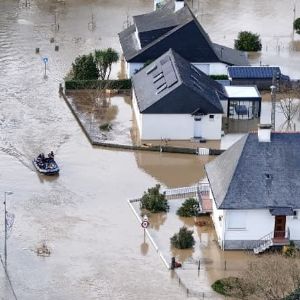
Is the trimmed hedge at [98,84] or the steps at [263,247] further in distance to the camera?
the trimmed hedge at [98,84]

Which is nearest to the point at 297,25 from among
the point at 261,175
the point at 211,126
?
the point at 211,126

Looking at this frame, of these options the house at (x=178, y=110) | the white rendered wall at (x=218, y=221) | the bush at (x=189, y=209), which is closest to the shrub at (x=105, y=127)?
the house at (x=178, y=110)

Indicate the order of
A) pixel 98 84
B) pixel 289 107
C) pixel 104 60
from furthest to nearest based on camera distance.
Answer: pixel 104 60
pixel 98 84
pixel 289 107

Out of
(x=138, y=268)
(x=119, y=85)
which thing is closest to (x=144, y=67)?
(x=119, y=85)

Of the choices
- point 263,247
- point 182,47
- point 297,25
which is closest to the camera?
point 263,247

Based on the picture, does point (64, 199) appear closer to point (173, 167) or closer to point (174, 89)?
point (173, 167)

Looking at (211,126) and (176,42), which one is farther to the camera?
(176,42)

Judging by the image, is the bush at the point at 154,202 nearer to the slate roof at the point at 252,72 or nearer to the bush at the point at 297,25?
the slate roof at the point at 252,72

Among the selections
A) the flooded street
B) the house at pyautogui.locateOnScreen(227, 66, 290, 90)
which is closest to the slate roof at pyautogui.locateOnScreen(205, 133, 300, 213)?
the flooded street
